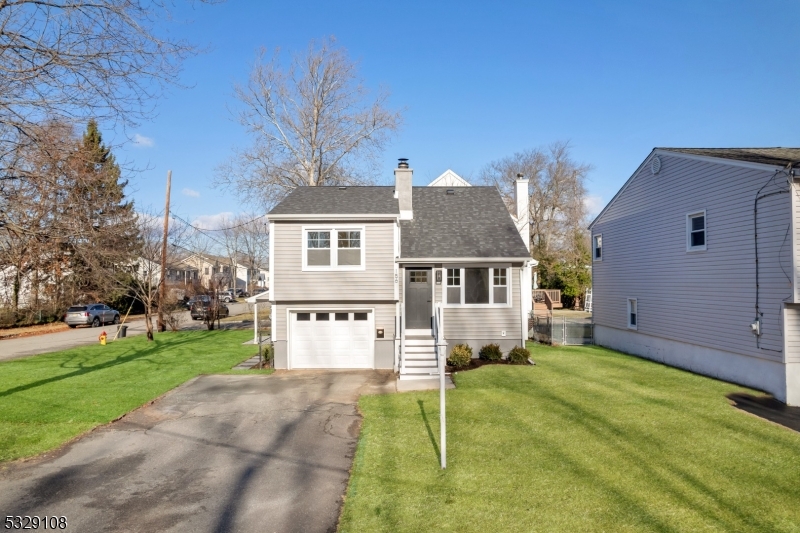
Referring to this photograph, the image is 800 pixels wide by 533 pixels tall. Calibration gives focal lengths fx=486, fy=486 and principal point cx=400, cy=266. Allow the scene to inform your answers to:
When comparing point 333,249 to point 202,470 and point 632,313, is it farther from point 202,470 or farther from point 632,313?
point 632,313

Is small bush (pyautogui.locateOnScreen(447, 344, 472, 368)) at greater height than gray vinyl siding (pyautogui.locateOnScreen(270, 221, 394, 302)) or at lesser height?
lesser

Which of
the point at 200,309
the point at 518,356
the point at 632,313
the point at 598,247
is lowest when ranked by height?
the point at 518,356

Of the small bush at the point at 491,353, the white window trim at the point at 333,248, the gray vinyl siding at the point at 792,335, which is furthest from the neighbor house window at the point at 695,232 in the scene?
the white window trim at the point at 333,248

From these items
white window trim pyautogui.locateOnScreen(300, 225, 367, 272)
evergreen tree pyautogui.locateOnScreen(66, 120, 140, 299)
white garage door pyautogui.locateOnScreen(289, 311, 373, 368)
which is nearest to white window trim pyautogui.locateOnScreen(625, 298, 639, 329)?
white garage door pyautogui.locateOnScreen(289, 311, 373, 368)

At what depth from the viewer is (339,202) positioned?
1759 centimetres

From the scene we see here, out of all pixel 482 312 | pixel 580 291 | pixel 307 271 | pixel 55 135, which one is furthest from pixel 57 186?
pixel 580 291

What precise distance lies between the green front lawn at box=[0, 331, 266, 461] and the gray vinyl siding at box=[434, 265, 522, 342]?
780 cm

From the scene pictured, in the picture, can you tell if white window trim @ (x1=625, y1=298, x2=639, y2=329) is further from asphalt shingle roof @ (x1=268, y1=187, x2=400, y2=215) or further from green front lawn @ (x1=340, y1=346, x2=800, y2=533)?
asphalt shingle roof @ (x1=268, y1=187, x2=400, y2=215)

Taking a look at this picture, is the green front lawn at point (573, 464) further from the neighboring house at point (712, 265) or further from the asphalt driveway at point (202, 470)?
the neighboring house at point (712, 265)

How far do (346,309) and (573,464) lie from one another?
10079 mm

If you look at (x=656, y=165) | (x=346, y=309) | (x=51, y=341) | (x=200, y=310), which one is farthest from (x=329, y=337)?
(x=200, y=310)

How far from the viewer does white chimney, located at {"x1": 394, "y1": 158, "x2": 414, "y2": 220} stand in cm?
1848

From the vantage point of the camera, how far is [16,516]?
603 cm

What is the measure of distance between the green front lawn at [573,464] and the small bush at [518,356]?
11.2ft
